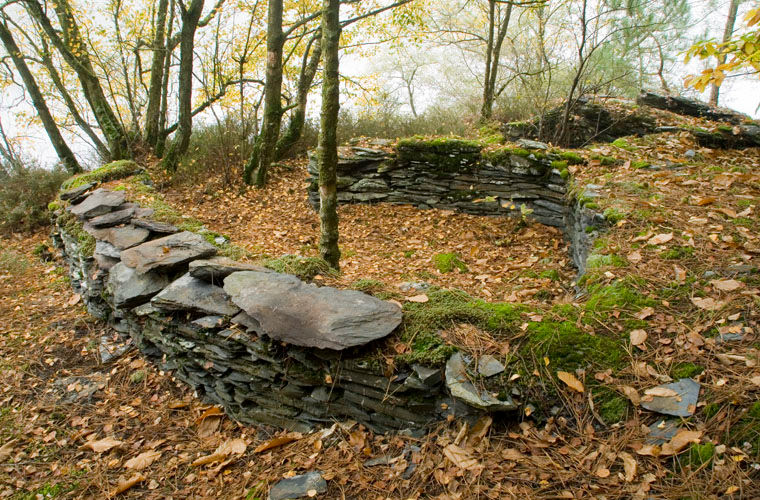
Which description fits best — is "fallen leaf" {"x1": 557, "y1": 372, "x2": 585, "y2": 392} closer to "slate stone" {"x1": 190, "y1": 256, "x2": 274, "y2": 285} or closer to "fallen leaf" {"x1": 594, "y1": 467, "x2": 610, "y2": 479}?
"fallen leaf" {"x1": 594, "y1": 467, "x2": 610, "y2": 479}

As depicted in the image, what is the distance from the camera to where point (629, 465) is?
194cm

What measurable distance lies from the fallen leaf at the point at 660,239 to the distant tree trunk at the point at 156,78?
836 cm

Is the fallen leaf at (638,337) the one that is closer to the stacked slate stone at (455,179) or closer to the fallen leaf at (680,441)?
the fallen leaf at (680,441)

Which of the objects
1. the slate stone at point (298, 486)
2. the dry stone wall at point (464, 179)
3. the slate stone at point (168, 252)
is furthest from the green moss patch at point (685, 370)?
the slate stone at point (168, 252)

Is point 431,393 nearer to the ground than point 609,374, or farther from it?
nearer to the ground

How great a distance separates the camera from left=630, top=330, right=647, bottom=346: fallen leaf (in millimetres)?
2480

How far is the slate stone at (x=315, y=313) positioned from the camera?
8.66 feet

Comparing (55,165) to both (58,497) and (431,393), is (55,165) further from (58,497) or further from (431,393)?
(431,393)

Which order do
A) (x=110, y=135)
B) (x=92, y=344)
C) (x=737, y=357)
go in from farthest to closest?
(x=110, y=135) → (x=92, y=344) → (x=737, y=357)

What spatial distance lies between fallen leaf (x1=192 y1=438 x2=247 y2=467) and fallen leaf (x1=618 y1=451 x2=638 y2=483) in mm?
2366

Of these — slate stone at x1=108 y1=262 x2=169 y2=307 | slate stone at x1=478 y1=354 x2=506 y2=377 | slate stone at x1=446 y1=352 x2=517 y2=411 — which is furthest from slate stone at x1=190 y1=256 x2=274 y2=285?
slate stone at x1=478 y1=354 x2=506 y2=377

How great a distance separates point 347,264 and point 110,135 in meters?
6.20

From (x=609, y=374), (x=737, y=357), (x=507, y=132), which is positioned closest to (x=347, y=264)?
(x=609, y=374)

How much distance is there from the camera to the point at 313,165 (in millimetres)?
6848
